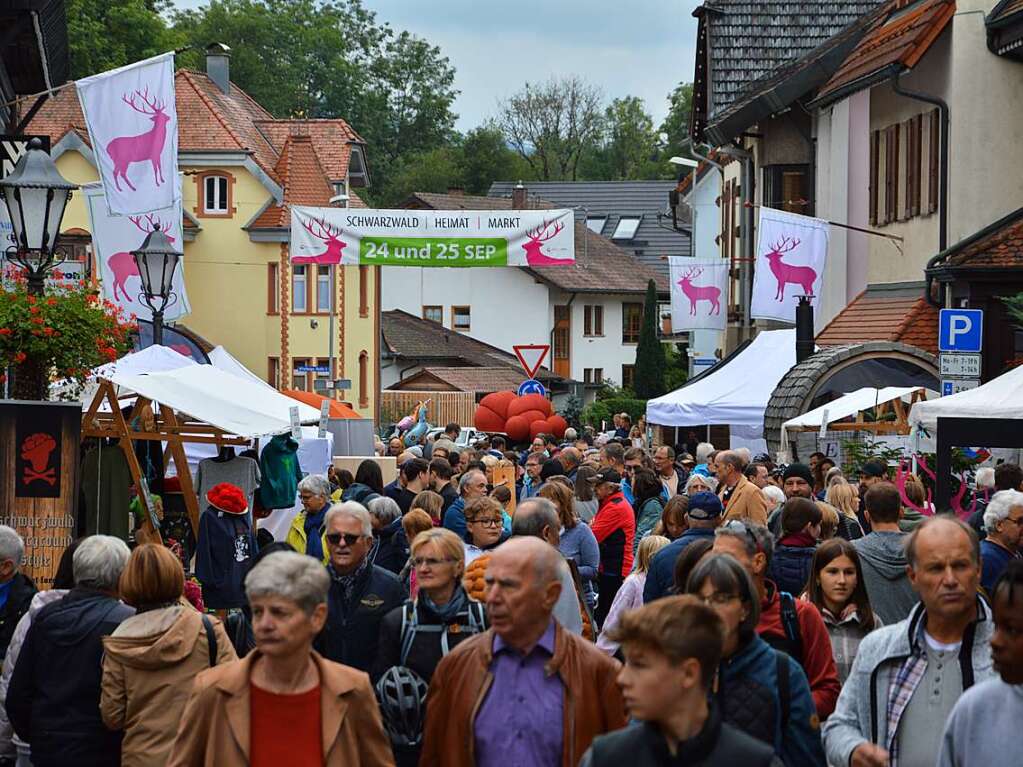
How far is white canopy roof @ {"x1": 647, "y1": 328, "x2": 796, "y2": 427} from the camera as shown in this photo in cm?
2698

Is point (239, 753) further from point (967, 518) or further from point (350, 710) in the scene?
point (967, 518)

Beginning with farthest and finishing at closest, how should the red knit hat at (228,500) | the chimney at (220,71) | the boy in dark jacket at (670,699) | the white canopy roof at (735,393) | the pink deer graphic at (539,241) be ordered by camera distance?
the chimney at (220,71) → the pink deer graphic at (539,241) → the white canopy roof at (735,393) → the red knit hat at (228,500) → the boy in dark jacket at (670,699)

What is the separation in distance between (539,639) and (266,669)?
2.79 feet

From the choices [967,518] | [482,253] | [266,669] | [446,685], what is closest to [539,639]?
[446,685]

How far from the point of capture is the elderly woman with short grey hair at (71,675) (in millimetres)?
7215

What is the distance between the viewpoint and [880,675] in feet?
19.3

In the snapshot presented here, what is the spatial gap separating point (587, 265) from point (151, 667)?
7362 centimetres

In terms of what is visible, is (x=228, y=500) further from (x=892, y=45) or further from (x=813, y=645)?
(x=892, y=45)

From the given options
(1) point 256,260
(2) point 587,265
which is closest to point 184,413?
(1) point 256,260

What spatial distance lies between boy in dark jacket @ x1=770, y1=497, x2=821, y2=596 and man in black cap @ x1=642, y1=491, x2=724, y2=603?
397 millimetres

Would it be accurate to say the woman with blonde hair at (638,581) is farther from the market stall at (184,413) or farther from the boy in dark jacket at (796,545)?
the market stall at (184,413)

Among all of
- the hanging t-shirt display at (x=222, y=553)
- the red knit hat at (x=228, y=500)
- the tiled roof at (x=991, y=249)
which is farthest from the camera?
the tiled roof at (x=991, y=249)

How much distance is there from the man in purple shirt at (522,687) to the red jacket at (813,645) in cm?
115

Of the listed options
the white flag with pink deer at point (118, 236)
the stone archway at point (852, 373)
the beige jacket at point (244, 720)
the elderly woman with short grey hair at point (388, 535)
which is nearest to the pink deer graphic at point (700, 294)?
the stone archway at point (852, 373)
